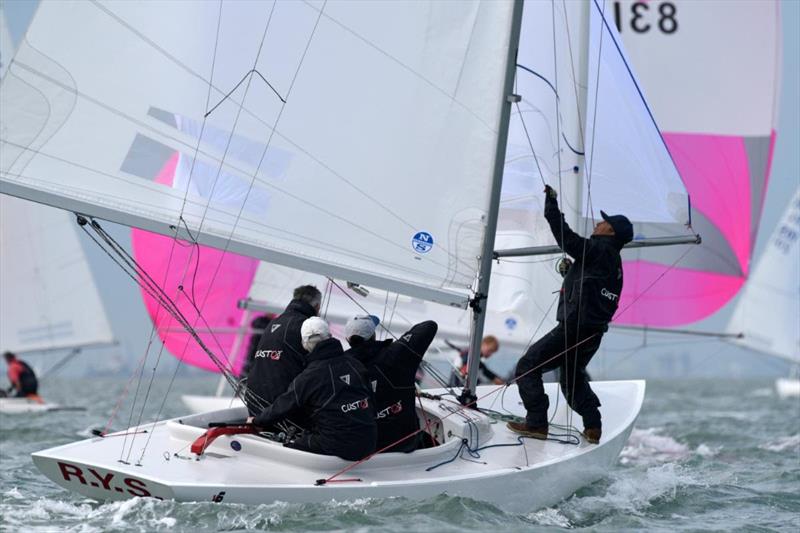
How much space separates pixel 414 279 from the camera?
682 centimetres

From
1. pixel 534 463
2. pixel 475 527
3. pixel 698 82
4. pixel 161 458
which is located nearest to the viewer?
pixel 475 527

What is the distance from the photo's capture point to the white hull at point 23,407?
14828 mm

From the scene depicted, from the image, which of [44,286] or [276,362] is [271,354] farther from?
[44,286]

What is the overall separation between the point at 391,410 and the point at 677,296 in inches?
316

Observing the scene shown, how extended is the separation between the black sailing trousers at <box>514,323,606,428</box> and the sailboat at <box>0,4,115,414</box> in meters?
10.5

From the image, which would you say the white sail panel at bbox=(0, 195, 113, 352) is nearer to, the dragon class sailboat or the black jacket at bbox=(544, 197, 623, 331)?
the dragon class sailboat

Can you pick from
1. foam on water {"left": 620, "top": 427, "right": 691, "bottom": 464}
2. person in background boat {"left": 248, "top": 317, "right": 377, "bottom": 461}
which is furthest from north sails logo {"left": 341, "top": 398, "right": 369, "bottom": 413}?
foam on water {"left": 620, "top": 427, "right": 691, "bottom": 464}

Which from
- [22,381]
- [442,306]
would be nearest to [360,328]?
[442,306]

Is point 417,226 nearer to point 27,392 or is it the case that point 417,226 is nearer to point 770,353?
point 27,392

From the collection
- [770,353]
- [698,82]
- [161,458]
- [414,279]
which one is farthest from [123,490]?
[770,353]

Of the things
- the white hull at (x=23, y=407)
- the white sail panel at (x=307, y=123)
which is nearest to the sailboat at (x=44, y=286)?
the white hull at (x=23, y=407)

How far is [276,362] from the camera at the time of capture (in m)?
6.54

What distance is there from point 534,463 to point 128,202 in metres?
2.63

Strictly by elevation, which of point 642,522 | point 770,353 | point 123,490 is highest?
point 770,353
